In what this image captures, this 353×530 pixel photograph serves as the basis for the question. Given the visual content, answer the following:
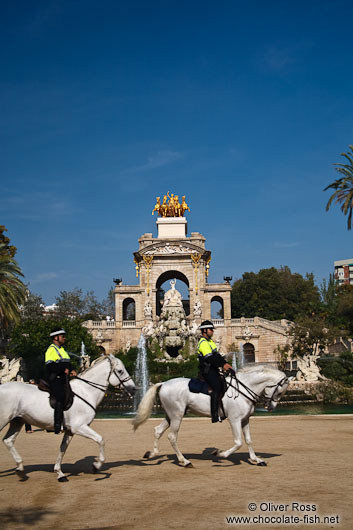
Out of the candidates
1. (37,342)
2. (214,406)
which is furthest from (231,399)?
(37,342)

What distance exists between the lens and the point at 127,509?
22.1 feet

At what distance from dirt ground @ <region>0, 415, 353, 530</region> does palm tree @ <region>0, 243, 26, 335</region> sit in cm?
2526

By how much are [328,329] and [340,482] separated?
4505 cm

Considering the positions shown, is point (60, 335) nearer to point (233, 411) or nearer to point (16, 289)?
point (233, 411)

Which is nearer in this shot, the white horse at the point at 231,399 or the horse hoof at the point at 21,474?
the horse hoof at the point at 21,474

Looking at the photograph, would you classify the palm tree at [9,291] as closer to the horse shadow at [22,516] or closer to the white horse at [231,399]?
the white horse at [231,399]

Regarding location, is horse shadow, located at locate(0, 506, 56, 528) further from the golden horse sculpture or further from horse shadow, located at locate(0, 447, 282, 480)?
the golden horse sculpture

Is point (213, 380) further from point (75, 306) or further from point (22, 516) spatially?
point (75, 306)

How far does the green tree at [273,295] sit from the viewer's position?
267ft

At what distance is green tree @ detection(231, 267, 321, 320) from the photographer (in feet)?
267

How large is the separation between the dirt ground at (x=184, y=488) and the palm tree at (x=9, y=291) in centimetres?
2526

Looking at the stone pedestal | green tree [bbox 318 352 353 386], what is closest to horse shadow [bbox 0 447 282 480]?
green tree [bbox 318 352 353 386]

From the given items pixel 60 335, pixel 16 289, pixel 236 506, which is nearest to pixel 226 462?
pixel 236 506

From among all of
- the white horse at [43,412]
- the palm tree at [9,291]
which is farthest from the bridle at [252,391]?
the palm tree at [9,291]
